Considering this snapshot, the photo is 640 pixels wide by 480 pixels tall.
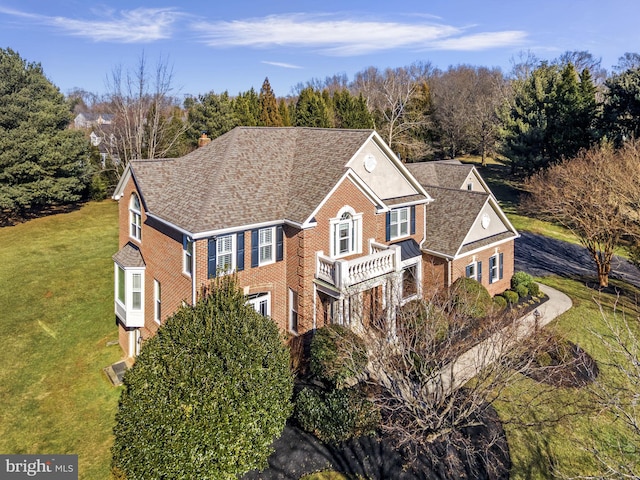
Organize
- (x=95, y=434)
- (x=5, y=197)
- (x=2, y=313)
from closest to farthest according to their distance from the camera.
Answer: (x=95, y=434) < (x=2, y=313) < (x=5, y=197)

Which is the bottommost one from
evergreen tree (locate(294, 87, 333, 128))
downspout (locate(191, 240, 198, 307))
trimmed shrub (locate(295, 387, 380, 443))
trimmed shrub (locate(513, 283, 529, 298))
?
trimmed shrub (locate(295, 387, 380, 443))

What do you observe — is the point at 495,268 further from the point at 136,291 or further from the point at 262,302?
the point at 136,291

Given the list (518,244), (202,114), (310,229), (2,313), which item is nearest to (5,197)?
(2,313)

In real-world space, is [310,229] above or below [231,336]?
above

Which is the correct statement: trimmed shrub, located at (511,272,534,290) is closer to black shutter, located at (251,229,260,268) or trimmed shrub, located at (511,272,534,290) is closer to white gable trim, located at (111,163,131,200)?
black shutter, located at (251,229,260,268)

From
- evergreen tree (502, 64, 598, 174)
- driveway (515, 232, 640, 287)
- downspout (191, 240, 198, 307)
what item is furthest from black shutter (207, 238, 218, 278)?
evergreen tree (502, 64, 598, 174)

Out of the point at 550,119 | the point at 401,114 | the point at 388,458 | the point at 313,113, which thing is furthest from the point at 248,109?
the point at 388,458

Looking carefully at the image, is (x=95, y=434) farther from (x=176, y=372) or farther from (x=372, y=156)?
(x=372, y=156)
